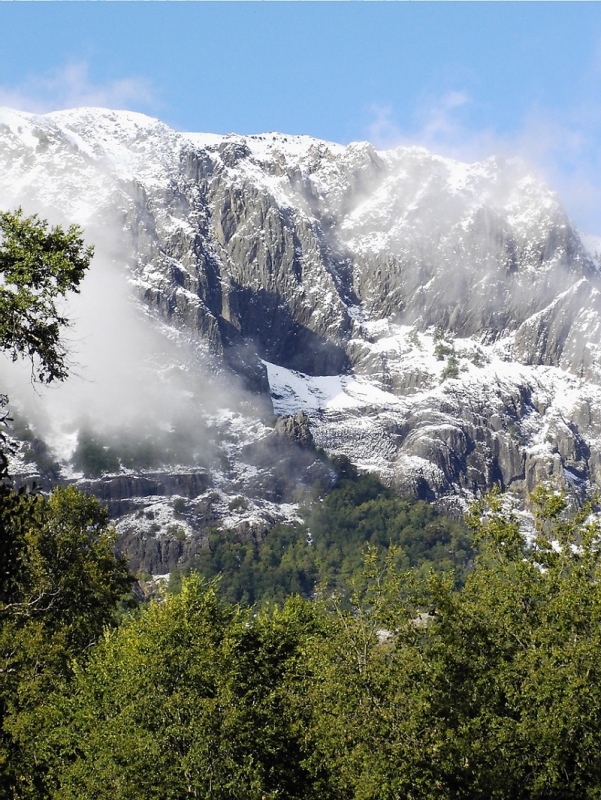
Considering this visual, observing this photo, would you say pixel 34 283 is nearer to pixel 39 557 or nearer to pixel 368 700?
pixel 368 700

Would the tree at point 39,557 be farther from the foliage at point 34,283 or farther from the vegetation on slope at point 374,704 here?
the vegetation on slope at point 374,704

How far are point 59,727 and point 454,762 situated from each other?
64.4 feet

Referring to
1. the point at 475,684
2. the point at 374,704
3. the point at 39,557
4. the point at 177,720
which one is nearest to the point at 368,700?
the point at 374,704

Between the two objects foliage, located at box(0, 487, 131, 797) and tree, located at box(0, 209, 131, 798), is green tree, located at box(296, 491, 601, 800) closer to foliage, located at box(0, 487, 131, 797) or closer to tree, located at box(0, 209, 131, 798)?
tree, located at box(0, 209, 131, 798)

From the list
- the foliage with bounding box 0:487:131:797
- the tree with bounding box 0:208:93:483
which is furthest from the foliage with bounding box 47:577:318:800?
the tree with bounding box 0:208:93:483

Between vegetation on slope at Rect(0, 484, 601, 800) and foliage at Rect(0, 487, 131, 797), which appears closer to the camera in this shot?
vegetation on slope at Rect(0, 484, 601, 800)

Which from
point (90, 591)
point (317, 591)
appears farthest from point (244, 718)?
point (90, 591)

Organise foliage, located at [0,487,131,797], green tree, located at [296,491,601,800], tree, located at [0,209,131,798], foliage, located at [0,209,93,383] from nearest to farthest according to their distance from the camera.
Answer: foliage, located at [0,209,93,383]
tree, located at [0,209,131,798]
green tree, located at [296,491,601,800]
foliage, located at [0,487,131,797]

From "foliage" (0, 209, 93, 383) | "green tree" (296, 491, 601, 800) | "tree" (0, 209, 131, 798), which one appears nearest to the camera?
"foliage" (0, 209, 93, 383)

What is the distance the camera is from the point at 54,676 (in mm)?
59844

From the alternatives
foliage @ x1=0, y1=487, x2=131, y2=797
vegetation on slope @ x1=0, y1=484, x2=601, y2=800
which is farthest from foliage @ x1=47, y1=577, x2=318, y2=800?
foliage @ x1=0, y1=487, x2=131, y2=797

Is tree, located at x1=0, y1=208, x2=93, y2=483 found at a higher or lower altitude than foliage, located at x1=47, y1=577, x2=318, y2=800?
higher

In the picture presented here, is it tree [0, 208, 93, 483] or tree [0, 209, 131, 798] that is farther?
tree [0, 209, 131, 798]

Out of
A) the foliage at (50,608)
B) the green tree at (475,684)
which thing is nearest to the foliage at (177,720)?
the foliage at (50,608)
